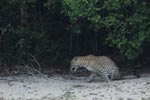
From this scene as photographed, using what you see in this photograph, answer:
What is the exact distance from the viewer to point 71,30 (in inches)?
607

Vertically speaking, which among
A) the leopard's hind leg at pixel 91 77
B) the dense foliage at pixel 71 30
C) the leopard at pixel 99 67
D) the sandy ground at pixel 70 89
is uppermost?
the dense foliage at pixel 71 30

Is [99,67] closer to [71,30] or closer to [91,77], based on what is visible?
[91,77]

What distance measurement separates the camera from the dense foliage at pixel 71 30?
13.4 m

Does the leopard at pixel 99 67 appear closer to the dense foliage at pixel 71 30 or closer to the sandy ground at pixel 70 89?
the sandy ground at pixel 70 89

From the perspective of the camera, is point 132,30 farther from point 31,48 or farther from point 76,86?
point 31,48

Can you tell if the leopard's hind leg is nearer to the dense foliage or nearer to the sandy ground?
the sandy ground

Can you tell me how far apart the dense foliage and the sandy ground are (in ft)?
3.87

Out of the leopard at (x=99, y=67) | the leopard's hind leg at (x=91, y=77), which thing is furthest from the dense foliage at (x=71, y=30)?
the leopard's hind leg at (x=91, y=77)

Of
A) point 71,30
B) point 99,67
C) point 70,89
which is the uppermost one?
point 71,30

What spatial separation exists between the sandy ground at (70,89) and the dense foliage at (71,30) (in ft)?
3.87

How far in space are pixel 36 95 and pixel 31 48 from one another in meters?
4.11

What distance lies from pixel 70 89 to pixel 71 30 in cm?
319

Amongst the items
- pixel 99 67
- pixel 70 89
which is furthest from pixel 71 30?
pixel 70 89

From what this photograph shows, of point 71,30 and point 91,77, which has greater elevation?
point 71,30
